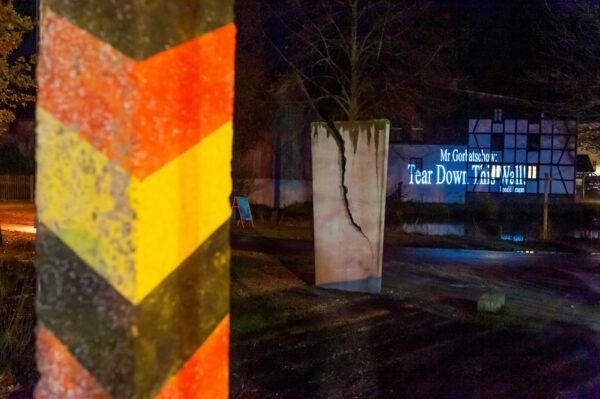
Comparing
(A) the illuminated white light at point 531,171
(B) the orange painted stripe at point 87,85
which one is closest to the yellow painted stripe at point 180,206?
(B) the orange painted stripe at point 87,85

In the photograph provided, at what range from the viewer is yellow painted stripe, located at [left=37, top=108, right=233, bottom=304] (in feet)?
5.36

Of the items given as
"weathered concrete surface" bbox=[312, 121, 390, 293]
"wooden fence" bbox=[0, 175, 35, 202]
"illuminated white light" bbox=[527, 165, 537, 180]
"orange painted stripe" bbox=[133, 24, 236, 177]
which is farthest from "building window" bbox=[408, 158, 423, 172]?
"orange painted stripe" bbox=[133, 24, 236, 177]

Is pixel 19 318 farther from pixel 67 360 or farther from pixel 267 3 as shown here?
pixel 267 3

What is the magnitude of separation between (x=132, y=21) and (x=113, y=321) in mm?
724

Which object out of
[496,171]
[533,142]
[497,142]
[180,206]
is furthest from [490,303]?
[533,142]

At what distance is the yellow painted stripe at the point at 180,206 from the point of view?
5.39 ft

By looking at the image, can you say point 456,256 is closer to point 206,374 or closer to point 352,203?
point 352,203

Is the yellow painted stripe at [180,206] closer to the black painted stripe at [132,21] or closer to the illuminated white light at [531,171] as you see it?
the black painted stripe at [132,21]

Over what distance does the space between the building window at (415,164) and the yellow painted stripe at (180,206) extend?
33200mm

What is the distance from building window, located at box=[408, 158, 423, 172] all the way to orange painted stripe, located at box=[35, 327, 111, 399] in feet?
110

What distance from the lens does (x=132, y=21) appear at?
1644 mm

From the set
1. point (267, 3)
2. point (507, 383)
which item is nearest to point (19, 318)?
point (507, 383)

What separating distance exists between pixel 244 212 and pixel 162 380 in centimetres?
1822

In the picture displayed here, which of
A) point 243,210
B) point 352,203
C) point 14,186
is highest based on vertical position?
point 352,203
